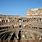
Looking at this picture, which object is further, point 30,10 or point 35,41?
point 30,10

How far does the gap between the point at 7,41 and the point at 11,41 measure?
0.30 ft

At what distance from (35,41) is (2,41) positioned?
0.74m

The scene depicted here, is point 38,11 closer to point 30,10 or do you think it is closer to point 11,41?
point 30,10

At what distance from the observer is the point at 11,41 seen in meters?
2.76

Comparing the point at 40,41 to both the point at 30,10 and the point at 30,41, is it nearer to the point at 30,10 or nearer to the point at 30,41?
the point at 30,41

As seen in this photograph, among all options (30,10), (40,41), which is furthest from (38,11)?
(40,41)

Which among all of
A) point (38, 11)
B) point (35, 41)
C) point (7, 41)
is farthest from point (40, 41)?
point (38, 11)

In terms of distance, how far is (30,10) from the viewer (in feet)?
71.8

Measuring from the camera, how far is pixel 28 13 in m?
21.9

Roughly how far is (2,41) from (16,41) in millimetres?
315

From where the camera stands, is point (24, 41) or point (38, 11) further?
point (38, 11)

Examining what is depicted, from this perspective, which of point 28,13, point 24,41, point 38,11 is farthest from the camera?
point 28,13

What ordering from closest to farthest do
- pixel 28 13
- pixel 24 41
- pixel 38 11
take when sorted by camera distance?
pixel 24 41
pixel 38 11
pixel 28 13

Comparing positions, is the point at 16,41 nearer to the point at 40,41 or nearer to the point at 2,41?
the point at 2,41
